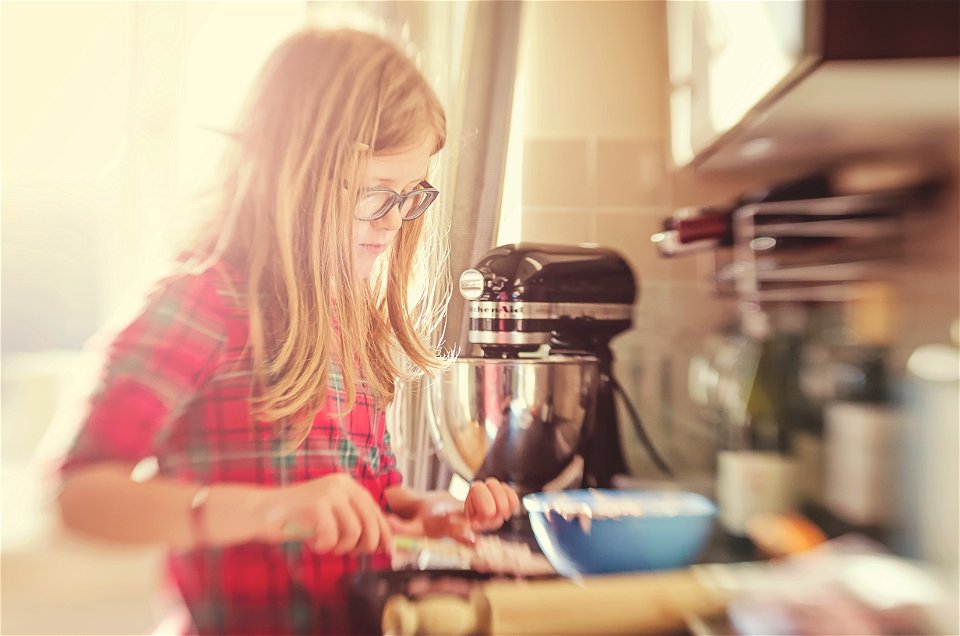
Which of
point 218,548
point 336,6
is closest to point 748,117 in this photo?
point 336,6

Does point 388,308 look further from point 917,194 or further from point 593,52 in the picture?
point 917,194

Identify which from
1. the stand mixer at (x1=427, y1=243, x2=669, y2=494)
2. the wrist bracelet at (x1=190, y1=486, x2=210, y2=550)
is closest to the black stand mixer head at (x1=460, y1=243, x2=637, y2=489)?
the stand mixer at (x1=427, y1=243, x2=669, y2=494)

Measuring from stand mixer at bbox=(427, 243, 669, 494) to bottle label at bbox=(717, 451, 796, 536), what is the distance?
8 centimetres

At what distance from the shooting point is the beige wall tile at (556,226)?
0.36m

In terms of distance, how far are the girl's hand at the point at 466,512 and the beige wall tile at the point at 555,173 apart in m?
0.16

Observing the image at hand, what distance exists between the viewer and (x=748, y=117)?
428mm

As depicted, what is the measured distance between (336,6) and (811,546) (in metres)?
0.48

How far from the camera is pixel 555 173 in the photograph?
365 mm

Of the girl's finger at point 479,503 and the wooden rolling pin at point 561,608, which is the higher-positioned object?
the girl's finger at point 479,503

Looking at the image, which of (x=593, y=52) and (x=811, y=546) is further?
(x=811, y=546)

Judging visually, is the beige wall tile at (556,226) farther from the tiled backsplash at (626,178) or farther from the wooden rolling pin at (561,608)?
the wooden rolling pin at (561,608)

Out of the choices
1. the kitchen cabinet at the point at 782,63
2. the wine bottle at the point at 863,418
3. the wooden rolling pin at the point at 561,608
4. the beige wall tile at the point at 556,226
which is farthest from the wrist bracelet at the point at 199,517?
the wine bottle at the point at 863,418

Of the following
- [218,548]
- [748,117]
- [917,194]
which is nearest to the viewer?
Result: [218,548]

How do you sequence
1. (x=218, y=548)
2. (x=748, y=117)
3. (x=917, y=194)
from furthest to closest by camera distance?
(x=917, y=194)
(x=748, y=117)
(x=218, y=548)
